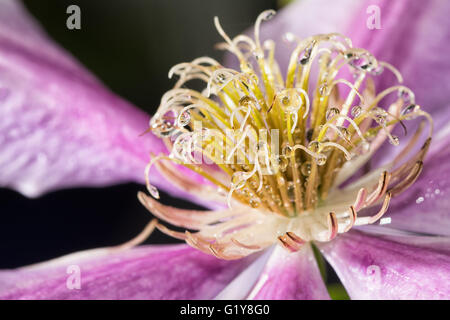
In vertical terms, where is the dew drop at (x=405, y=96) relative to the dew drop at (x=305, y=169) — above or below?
above

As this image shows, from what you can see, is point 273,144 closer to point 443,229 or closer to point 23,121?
point 443,229

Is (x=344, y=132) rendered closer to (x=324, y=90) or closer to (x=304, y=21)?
(x=324, y=90)

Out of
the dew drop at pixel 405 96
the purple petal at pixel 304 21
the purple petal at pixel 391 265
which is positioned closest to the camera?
the purple petal at pixel 391 265

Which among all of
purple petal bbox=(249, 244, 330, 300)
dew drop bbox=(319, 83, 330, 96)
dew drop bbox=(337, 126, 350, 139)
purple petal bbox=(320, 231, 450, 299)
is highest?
dew drop bbox=(319, 83, 330, 96)

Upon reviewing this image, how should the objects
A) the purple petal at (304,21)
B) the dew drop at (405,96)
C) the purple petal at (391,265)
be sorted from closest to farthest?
1. the purple petal at (391,265)
2. the dew drop at (405,96)
3. the purple petal at (304,21)

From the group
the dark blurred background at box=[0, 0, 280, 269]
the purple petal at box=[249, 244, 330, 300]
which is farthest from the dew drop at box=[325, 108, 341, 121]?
the dark blurred background at box=[0, 0, 280, 269]

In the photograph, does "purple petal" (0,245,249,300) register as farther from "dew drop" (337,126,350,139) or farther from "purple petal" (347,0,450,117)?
"purple petal" (347,0,450,117)

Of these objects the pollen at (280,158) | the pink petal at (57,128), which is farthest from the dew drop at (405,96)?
the pink petal at (57,128)

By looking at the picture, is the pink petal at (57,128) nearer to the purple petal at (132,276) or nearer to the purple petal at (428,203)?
the purple petal at (132,276)
